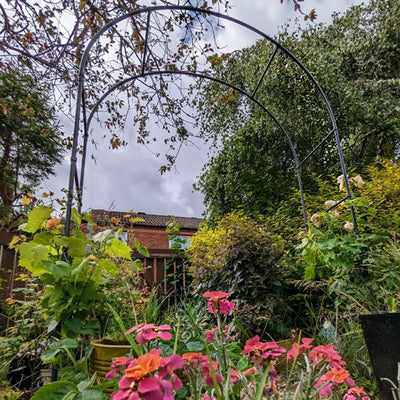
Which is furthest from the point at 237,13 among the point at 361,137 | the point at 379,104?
the point at 361,137

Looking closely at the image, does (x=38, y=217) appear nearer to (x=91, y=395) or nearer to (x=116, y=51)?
(x=91, y=395)

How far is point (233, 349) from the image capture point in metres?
1.28

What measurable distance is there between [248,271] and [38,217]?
Answer: 72.2 inches

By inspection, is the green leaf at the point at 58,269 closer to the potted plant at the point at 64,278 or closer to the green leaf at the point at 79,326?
the potted plant at the point at 64,278

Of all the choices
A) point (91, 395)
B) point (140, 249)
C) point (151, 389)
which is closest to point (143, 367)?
point (151, 389)

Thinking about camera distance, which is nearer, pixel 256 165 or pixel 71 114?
pixel 71 114

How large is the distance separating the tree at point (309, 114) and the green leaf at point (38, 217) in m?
3.86

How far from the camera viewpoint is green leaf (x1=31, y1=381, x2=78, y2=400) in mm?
846

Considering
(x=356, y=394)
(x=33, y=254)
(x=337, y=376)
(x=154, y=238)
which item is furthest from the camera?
(x=154, y=238)

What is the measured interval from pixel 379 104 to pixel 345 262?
4113mm

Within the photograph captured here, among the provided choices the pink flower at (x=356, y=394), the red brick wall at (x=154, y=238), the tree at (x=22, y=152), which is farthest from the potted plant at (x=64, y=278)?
the red brick wall at (x=154, y=238)

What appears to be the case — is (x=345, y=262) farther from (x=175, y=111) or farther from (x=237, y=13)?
(x=175, y=111)

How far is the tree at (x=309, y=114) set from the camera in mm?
5191

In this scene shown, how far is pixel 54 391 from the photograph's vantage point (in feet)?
2.83
